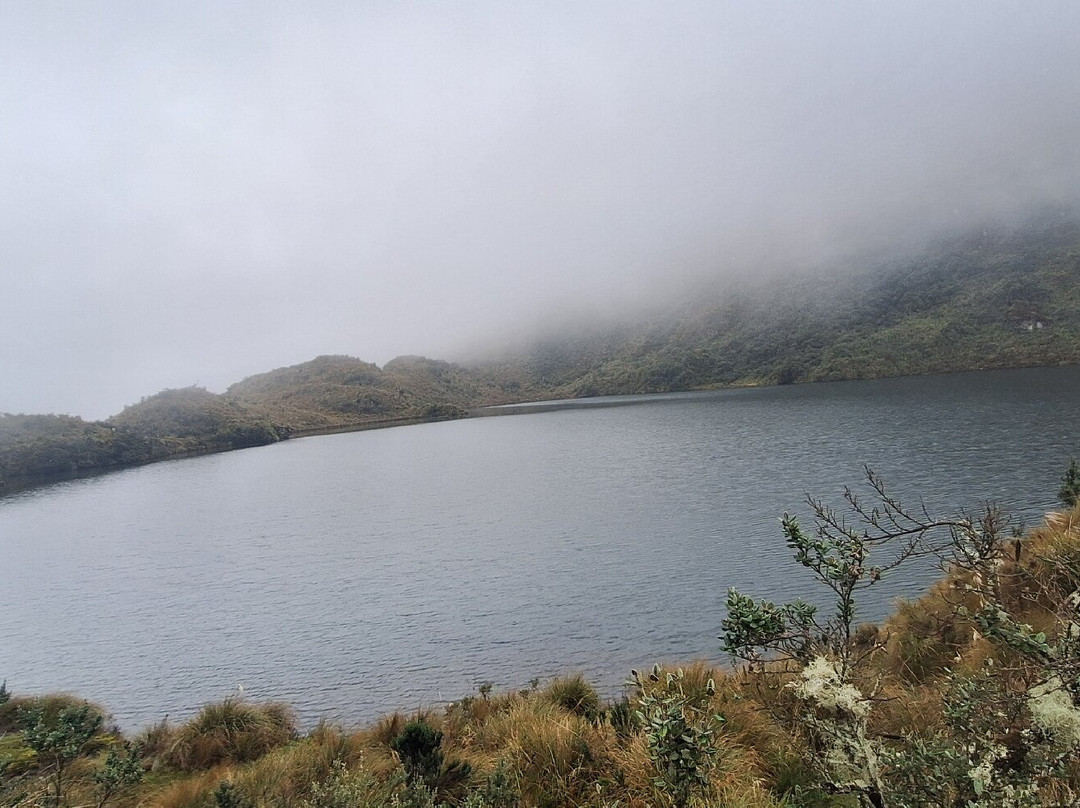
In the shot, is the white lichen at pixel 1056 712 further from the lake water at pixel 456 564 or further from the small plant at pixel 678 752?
the lake water at pixel 456 564

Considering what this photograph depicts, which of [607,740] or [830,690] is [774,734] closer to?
[607,740]

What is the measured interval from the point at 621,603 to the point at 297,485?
2539 inches

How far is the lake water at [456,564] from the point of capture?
20438 mm

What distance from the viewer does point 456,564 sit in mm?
32438

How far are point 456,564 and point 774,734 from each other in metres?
27.0

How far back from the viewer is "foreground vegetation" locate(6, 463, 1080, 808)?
415 centimetres

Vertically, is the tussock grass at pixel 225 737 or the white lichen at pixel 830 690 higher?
the white lichen at pixel 830 690

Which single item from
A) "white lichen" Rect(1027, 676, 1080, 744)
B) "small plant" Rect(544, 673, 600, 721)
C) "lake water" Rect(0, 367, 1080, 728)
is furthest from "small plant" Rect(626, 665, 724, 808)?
"lake water" Rect(0, 367, 1080, 728)

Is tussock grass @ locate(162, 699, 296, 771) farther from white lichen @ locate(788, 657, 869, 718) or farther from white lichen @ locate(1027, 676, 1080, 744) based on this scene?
white lichen @ locate(1027, 676, 1080, 744)

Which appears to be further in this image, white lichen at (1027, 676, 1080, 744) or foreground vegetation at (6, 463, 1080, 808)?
foreground vegetation at (6, 463, 1080, 808)

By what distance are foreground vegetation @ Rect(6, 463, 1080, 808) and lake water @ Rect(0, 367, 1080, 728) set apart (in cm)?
757

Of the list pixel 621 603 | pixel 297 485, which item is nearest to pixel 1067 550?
pixel 621 603

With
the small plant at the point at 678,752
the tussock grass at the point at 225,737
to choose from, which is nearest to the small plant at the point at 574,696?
the small plant at the point at 678,752

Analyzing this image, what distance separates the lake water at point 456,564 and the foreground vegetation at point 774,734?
7567 mm
